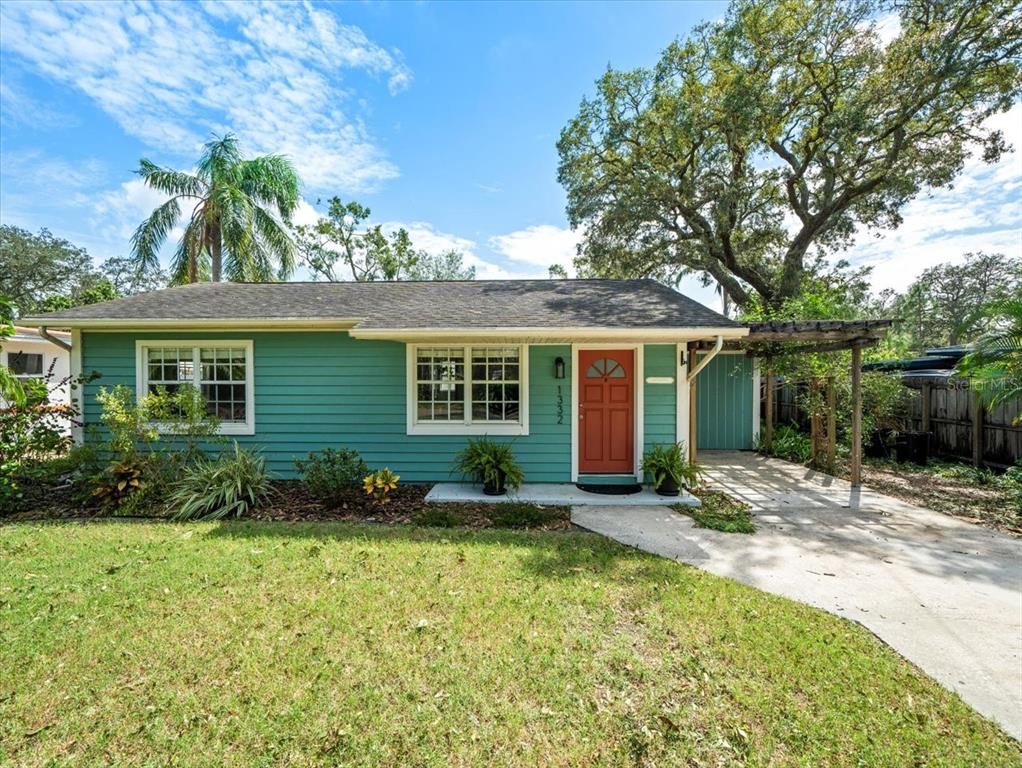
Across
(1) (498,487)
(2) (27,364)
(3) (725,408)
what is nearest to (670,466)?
(1) (498,487)

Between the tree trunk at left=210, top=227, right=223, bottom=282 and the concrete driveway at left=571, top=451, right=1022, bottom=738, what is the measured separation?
13831 mm

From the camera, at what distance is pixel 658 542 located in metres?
4.76

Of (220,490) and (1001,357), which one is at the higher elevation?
(1001,357)

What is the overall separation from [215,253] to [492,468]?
12.8 meters

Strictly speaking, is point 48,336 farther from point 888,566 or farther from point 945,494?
point 945,494

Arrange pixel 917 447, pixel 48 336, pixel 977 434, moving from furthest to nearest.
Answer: pixel 917 447
pixel 977 434
pixel 48 336

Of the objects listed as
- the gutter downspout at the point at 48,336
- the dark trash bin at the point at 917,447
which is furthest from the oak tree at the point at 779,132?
the gutter downspout at the point at 48,336

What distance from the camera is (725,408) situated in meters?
11.4

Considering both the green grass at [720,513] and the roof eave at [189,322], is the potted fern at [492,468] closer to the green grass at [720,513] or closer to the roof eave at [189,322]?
the green grass at [720,513]

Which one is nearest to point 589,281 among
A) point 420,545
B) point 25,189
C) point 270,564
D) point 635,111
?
point 420,545

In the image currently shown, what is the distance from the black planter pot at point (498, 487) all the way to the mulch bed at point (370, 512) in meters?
0.37

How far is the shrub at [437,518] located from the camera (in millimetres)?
5293

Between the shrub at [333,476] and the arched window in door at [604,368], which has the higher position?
the arched window in door at [604,368]

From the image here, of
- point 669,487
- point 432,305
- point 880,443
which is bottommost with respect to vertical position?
point 669,487
